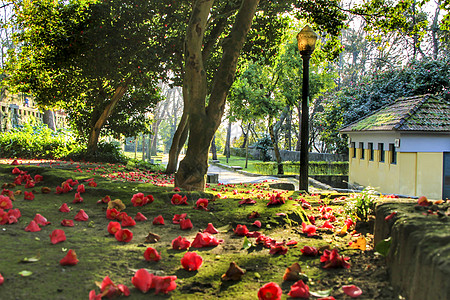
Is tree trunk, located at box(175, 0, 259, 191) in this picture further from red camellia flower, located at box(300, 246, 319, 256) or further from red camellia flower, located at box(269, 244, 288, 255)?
red camellia flower, located at box(300, 246, 319, 256)

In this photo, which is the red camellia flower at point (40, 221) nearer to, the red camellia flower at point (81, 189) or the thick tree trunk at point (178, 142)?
the red camellia flower at point (81, 189)

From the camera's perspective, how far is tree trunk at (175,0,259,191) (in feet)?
20.5

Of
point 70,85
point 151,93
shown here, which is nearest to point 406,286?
point 70,85

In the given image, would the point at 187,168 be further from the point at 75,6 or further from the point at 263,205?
the point at 75,6

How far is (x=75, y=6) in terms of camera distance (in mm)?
13273

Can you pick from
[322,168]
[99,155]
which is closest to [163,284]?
[99,155]

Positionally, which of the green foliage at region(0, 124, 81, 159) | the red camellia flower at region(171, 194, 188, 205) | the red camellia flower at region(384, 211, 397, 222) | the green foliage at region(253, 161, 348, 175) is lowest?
the green foliage at region(253, 161, 348, 175)

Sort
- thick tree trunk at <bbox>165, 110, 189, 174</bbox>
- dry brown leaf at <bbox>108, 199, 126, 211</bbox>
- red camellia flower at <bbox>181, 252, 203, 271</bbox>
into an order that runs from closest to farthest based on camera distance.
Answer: red camellia flower at <bbox>181, 252, 203, 271</bbox>, dry brown leaf at <bbox>108, 199, 126, 211</bbox>, thick tree trunk at <bbox>165, 110, 189, 174</bbox>

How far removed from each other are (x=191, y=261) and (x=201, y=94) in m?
4.24

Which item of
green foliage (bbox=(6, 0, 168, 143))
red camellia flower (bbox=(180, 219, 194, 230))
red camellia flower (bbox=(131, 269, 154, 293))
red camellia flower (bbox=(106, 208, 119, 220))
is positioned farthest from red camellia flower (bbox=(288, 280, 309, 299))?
green foliage (bbox=(6, 0, 168, 143))

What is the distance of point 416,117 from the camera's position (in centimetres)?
1501

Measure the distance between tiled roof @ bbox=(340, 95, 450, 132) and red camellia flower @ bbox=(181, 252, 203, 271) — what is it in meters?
13.7

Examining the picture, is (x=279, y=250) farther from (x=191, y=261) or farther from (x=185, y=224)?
(x=185, y=224)

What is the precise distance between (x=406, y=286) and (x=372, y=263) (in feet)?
2.02
